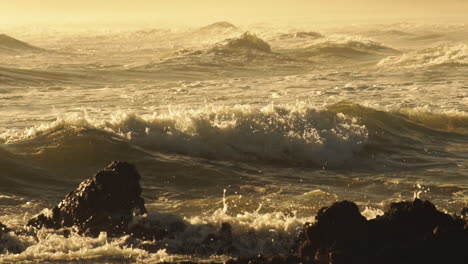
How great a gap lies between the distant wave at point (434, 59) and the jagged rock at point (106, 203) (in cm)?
2800

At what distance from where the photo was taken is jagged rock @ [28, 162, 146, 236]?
10.4 metres

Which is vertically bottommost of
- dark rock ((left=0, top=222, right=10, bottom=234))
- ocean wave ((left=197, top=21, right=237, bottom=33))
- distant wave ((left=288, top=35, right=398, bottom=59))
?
ocean wave ((left=197, top=21, right=237, bottom=33))

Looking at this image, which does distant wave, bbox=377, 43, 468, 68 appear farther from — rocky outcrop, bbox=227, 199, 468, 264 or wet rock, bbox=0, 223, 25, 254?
rocky outcrop, bbox=227, 199, 468, 264

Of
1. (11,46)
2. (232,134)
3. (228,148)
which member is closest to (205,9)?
(11,46)

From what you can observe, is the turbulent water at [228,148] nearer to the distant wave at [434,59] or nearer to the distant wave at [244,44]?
the distant wave at [434,59]

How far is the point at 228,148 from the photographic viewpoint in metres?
17.5

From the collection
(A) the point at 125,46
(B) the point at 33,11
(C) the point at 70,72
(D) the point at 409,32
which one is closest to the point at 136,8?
(B) the point at 33,11

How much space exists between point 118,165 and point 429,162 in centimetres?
789

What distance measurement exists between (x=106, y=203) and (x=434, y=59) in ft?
102

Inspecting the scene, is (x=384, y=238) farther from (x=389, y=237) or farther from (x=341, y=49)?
(x=341, y=49)

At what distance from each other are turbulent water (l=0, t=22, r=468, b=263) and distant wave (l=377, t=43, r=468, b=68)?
361 centimetres

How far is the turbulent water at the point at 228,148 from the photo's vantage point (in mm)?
10633

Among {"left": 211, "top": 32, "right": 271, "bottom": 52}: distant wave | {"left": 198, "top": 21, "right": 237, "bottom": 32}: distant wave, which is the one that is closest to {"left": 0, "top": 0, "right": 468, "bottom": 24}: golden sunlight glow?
{"left": 198, "top": 21, "right": 237, "bottom": 32}: distant wave

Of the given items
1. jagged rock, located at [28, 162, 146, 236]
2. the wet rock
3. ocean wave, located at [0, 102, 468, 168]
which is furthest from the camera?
ocean wave, located at [0, 102, 468, 168]
